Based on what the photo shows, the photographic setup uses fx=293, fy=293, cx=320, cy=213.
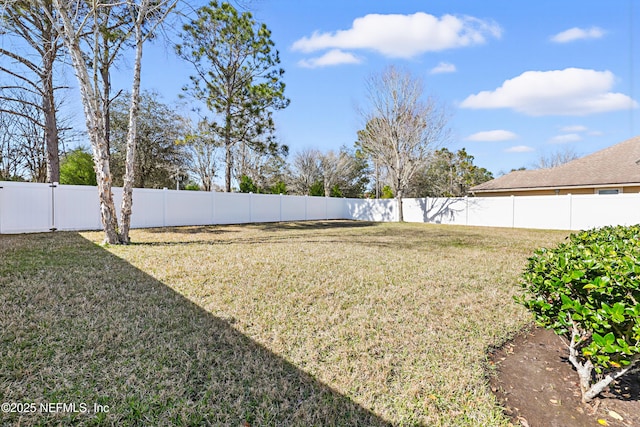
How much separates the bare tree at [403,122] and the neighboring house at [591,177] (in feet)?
17.1

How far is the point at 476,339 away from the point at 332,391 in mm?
1504

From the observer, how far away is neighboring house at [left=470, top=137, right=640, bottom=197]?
506 inches

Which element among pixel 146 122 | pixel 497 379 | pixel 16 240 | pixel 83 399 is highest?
pixel 146 122

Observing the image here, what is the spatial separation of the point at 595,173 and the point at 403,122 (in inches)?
367

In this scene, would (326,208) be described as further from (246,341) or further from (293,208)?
(246,341)

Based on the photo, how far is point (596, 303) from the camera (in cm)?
164

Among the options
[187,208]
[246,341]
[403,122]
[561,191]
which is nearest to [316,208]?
[403,122]

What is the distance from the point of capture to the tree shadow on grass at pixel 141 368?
5.37 ft

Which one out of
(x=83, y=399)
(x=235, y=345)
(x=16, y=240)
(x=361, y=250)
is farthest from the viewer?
(x=361, y=250)

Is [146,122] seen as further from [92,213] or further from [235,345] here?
[235,345]

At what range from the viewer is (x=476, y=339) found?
103 inches

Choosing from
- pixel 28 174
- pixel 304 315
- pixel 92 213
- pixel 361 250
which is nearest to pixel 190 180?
pixel 28 174

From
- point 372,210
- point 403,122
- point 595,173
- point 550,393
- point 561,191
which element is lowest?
A: point 550,393

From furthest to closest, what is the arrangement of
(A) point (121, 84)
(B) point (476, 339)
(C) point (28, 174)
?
1. (C) point (28, 174)
2. (A) point (121, 84)
3. (B) point (476, 339)
